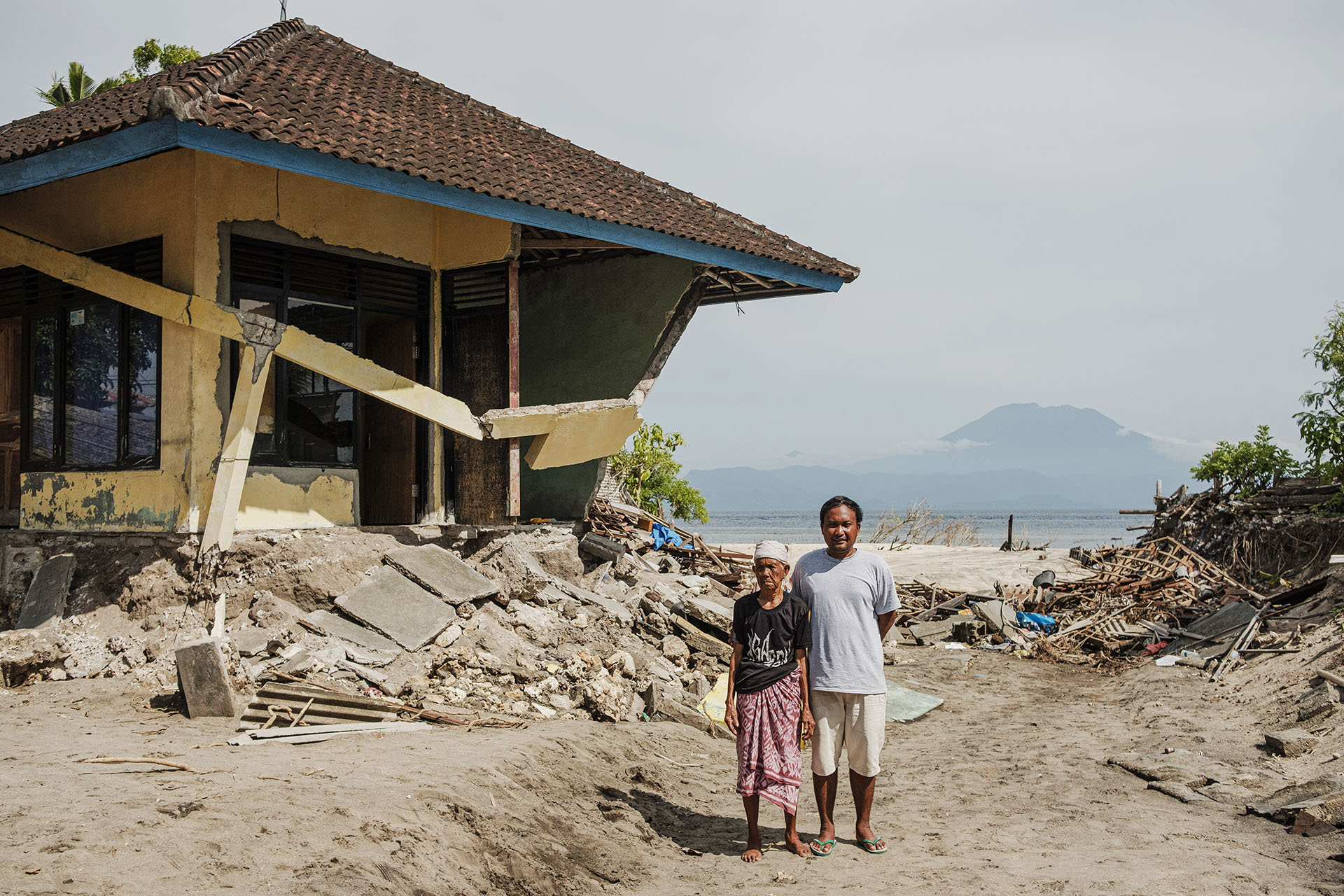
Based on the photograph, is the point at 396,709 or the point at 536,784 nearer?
the point at 536,784

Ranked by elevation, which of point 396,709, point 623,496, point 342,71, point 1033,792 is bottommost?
point 1033,792

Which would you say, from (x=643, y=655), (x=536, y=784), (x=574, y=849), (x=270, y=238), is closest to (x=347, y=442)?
(x=270, y=238)

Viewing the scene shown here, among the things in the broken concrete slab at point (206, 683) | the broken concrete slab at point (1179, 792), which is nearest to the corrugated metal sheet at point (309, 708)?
the broken concrete slab at point (206, 683)

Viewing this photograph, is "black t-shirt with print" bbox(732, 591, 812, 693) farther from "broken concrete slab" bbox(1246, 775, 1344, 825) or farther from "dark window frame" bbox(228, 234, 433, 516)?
"dark window frame" bbox(228, 234, 433, 516)

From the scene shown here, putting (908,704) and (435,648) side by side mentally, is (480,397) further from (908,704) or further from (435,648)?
(908,704)

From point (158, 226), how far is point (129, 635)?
11.9ft

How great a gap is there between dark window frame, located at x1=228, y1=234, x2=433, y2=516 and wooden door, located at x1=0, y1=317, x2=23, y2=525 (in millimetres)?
3254

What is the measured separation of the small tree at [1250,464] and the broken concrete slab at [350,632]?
51.4 ft

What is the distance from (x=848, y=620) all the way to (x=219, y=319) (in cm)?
608

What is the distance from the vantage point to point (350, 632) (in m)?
8.48

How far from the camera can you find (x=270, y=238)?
982cm

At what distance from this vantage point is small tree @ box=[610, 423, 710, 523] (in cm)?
2322

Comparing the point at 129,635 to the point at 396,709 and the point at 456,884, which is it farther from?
the point at 456,884

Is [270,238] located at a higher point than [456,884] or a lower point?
higher
